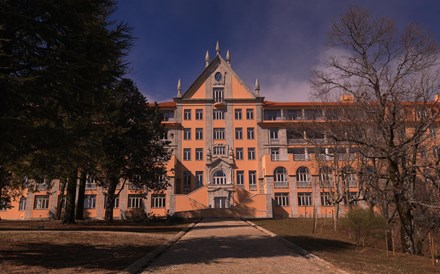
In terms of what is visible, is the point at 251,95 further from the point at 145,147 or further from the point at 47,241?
the point at 47,241

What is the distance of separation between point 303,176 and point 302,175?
0.19m

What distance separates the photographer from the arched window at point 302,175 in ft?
153

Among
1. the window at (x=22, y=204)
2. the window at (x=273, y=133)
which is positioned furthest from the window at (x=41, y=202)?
the window at (x=273, y=133)

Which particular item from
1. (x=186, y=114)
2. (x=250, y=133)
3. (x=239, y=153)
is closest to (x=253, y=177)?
(x=239, y=153)

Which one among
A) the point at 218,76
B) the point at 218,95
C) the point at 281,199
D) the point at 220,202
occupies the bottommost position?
the point at 220,202

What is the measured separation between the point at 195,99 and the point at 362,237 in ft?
123

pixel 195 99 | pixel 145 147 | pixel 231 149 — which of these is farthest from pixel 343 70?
pixel 195 99

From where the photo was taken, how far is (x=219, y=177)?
49.2 m

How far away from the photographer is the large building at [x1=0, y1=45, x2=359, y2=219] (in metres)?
45.4

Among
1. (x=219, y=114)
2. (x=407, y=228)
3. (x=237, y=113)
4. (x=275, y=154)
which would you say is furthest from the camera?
(x=237, y=113)

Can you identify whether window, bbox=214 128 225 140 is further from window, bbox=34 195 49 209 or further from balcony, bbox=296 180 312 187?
window, bbox=34 195 49 209

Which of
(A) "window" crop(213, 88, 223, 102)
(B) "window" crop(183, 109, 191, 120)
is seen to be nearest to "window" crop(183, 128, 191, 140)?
(B) "window" crop(183, 109, 191, 120)

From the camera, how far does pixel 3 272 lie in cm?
834

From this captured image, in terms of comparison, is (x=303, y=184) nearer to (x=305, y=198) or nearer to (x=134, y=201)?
(x=305, y=198)
